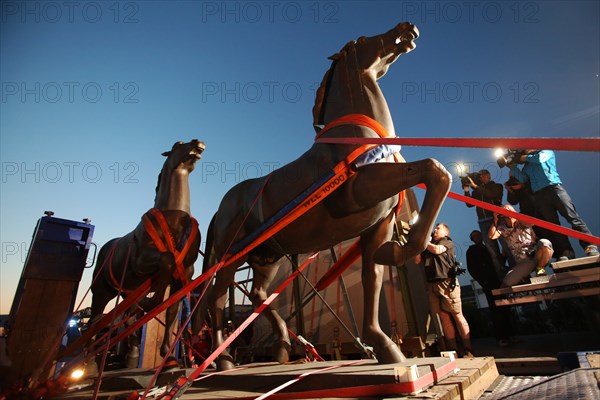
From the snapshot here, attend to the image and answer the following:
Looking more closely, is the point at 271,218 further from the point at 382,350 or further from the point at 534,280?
the point at 534,280

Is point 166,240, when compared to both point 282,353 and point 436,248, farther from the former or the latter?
point 436,248

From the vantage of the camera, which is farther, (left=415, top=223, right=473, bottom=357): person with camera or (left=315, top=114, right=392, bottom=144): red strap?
(left=415, top=223, right=473, bottom=357): person with camera

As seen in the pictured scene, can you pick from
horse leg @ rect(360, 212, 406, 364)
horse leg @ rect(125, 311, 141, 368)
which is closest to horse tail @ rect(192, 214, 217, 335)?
horse leg @ rect(360, 212, 406, 364)

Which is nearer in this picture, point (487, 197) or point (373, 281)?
point (373, 281)

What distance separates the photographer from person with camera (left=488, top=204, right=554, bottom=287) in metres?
3.78

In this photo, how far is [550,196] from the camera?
4.25m

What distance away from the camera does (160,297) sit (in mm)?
3020

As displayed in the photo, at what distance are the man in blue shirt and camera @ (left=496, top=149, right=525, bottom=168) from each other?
8 cm

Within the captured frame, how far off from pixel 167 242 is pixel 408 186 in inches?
90.3

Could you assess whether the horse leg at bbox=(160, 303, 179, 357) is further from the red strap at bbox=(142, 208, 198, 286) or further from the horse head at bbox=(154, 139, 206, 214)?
the horse head at bbox=(154, 139, 206, 214)

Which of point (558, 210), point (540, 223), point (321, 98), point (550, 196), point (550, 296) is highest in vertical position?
point (321, 98)

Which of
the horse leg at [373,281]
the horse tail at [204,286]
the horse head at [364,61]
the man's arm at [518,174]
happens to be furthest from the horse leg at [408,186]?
the man's arm at [518,174]

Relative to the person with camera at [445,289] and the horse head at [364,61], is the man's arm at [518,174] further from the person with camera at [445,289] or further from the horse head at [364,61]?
the horse head at [364,61]

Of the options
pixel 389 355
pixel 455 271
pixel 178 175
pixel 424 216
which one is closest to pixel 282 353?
pixel 389 355
